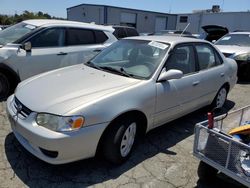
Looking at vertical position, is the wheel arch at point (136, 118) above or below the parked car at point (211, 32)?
below

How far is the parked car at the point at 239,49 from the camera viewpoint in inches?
315

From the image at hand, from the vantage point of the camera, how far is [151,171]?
10.2 ft

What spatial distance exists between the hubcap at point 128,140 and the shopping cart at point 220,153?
0.81 m

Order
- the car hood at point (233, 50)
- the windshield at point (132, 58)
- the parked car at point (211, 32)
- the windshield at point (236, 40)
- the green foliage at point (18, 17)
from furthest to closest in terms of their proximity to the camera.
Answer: the green foliage at point (18, 17), the parked car at point (211, 32), the windshield at point (236, 40), the car hood at point (233, 50), the windshield at point (132, 58)

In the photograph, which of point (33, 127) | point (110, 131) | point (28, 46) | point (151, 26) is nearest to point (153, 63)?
point (110, 131)

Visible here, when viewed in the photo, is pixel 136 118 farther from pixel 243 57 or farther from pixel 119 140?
pixel 243 57

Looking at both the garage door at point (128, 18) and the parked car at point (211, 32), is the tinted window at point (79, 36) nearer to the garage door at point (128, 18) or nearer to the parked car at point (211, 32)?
the parked car at point (211, 32)

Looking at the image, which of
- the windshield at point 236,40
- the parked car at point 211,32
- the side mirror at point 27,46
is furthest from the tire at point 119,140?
the parked car at point 211,32

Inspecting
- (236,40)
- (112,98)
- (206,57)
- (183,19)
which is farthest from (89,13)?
(112,98)

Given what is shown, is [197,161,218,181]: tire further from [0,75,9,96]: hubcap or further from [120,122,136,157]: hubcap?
[0,75,9,96]: hubcap

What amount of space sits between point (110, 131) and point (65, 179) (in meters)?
0.72

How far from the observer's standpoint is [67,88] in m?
3.10

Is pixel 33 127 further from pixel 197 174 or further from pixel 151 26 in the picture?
pixel 151 26

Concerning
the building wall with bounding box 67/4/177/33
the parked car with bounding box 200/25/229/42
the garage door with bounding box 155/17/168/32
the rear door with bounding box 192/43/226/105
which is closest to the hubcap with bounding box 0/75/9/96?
the rear door with bounding box 192/43/226/105
